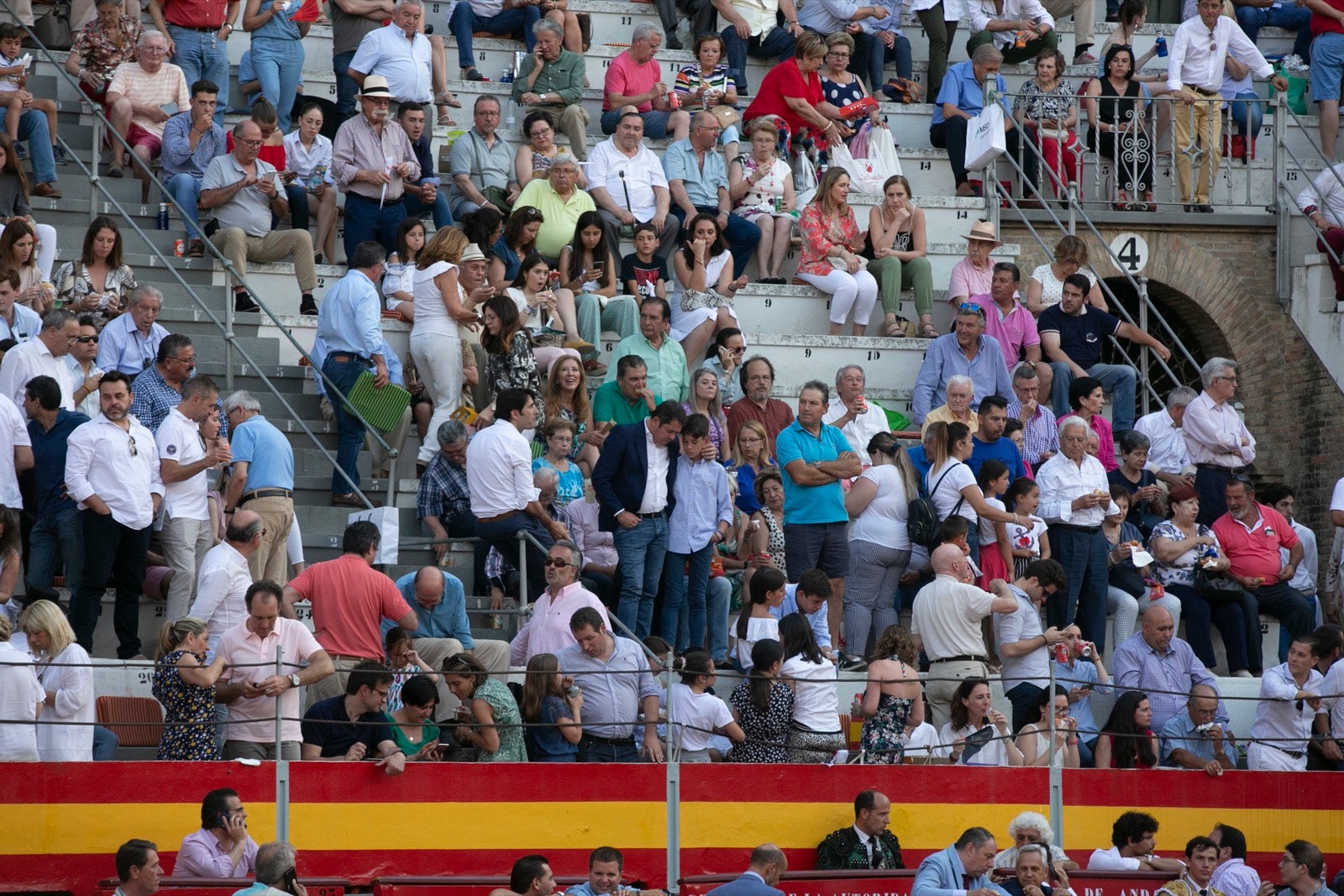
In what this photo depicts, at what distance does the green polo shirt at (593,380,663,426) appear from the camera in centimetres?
1365

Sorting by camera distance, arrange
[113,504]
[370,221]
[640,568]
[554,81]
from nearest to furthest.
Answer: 1. [113,504]
2. [640,568]
3. [370,221]
4. [554,81]

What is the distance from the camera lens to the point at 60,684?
33.2ft

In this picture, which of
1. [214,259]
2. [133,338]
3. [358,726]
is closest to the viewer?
[358,726]

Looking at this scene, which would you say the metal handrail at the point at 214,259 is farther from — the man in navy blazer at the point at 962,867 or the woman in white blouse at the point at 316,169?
the man in navy blazer at the point at 962,867

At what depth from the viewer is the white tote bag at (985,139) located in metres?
16.7

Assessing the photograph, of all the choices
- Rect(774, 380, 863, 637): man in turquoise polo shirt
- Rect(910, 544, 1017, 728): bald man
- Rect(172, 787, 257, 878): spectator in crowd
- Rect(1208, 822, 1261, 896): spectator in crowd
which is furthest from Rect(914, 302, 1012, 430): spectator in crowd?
Rect(172, 787, 257, 878): spectator in crowd

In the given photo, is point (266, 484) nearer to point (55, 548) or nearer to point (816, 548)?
point (55, 548)

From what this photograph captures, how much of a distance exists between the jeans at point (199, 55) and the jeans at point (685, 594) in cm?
569

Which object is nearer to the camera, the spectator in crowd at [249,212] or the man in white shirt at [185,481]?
the man in white shirt at [185,481]

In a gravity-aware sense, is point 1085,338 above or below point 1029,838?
above

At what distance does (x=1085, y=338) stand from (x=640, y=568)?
479 centimetres

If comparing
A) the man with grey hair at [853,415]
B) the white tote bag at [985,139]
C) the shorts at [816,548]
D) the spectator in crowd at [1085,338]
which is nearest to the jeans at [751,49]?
the white tote bag at [985,139]

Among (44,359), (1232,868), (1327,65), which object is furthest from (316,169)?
(1327,65)

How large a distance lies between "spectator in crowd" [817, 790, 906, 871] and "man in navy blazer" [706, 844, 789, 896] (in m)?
0.49
